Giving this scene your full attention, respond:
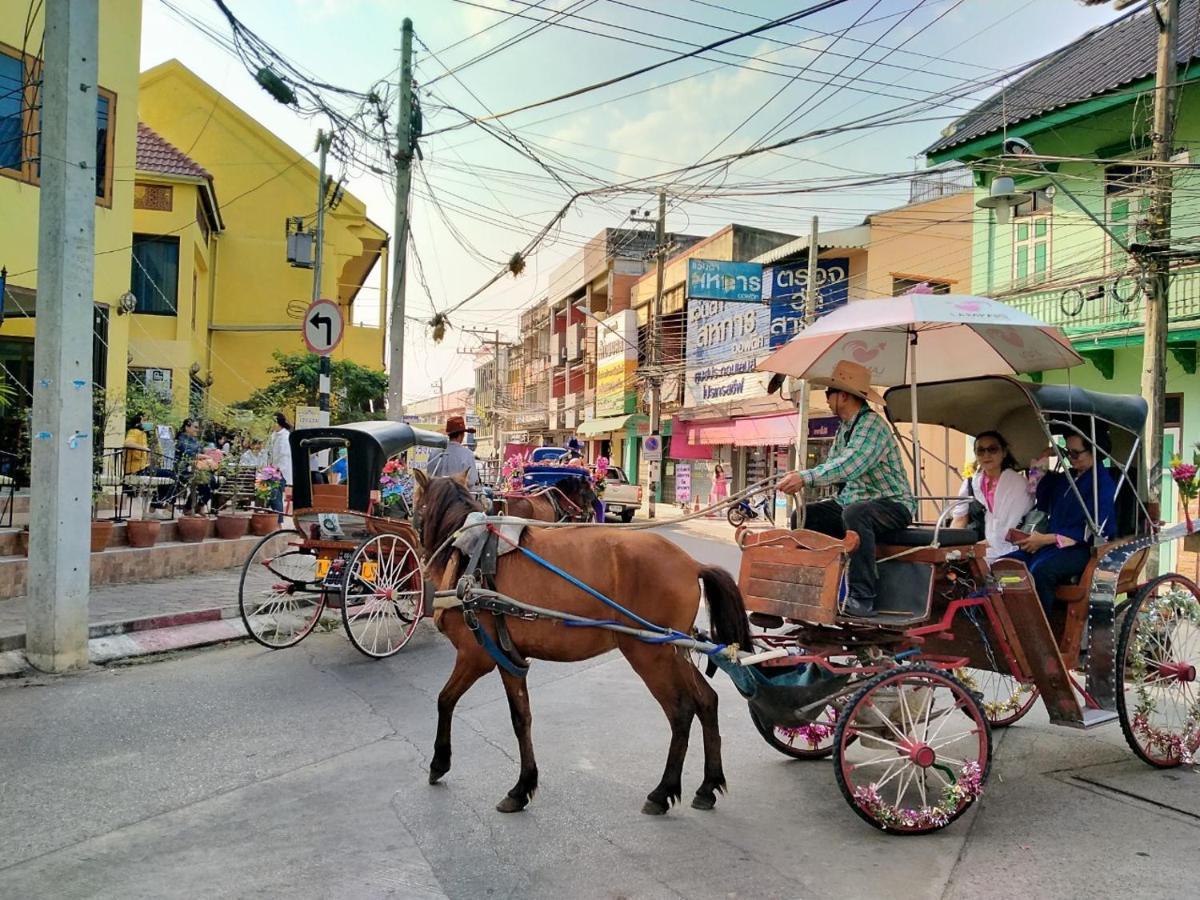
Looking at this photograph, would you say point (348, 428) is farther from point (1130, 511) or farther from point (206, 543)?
point (1130, 511)

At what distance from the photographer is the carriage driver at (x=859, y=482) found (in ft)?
14.7

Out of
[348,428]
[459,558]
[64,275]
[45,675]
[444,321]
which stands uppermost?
[444,321]

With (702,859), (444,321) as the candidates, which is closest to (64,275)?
(702,859)

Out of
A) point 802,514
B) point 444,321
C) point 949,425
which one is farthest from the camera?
point 444,321

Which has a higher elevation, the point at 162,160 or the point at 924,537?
the point at 162,160

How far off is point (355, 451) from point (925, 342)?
5.26m

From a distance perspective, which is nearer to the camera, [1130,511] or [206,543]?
[1130,511]

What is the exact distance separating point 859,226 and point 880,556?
75.9 feet

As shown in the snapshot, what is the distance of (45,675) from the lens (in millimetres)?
6723

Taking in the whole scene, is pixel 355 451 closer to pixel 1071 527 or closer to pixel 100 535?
pixel 100 535

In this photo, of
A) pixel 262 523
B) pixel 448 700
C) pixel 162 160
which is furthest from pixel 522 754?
pixel 162 160

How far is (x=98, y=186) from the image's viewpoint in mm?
13953

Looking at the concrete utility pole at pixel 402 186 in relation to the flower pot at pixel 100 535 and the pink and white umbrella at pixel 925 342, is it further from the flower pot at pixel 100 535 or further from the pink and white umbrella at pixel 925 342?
the pink and white umbrella at pixel 925 342

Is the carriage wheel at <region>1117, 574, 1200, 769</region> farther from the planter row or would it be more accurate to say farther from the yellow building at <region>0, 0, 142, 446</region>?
the yellow building at <region>0, 0, 142, 446</region>
